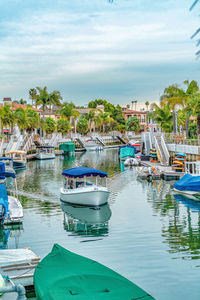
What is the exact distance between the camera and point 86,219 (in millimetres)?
30109

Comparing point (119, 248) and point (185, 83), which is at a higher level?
point (185, 83)

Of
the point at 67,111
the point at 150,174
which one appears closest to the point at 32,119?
the point at 67,111

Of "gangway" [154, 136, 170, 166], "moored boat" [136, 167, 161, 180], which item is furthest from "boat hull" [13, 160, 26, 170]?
"moored boat" [136, 167, 161, 180]

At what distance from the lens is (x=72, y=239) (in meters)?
24.5

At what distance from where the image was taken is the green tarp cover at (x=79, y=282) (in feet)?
39.1

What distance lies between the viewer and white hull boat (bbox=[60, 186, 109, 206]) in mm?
32750

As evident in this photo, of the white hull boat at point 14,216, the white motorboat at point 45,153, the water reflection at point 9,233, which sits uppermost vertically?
the white motorboat at point 45,153

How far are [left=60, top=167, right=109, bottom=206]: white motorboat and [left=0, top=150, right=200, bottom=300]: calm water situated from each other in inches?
31.8

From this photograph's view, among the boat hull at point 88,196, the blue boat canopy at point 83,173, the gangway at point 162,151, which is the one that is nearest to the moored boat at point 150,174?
the gangway at point 162,151

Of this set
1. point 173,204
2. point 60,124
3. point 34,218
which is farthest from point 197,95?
point 60,124

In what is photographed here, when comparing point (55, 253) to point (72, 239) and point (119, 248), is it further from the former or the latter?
point (72, 239)

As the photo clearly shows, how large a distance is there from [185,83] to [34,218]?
52166mm

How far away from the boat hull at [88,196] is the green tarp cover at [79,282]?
17.8 meters

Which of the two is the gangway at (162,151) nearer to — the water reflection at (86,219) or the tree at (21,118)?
the water reflection at (86,219)
